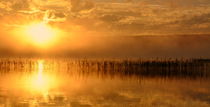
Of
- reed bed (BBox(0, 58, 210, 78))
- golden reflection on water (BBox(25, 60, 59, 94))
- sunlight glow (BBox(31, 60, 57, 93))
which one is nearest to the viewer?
golden reflection on water (BBox(25, 60, 59, 94))

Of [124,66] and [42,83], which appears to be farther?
[124,66]

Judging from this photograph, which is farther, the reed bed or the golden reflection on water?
the reed bed

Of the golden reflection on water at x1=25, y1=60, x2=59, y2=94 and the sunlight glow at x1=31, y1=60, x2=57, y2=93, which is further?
the sunlight glow at x1=31, y1=60, x2=57, y2=93

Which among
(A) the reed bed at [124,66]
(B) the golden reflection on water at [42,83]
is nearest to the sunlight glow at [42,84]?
(B) the golden reflection on water at [42,83]

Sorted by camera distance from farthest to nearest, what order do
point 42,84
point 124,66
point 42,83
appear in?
point 124,66
point 42,83
point 42,84

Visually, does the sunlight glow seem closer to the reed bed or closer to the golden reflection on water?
the golden reflection on water

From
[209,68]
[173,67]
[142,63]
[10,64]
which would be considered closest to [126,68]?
[142,63]

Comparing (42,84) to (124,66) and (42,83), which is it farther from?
(124,66)

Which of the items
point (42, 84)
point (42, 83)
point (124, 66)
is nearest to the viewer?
point (42, 84)

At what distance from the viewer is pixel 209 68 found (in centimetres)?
10506

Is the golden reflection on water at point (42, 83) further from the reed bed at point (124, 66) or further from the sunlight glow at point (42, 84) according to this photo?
the reed bed at point (124, 66)

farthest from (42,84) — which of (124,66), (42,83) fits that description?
(124,66)

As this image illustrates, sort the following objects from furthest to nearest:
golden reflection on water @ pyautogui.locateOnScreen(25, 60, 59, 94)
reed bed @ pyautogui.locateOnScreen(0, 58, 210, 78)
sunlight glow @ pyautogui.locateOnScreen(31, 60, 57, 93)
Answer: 1. reed bed @ pyautogui.locateOnScreen(0, 58, 210, 78)
2. sunlight glow @ pyautogui.locateOnScreen(31, 60, 57, 93)
3. golden reflection on water @ pyautogui.locateOnScreen(25, 60, 59, 94)

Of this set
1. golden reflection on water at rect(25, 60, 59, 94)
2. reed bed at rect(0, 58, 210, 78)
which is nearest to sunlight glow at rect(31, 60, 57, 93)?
golden reflection on water at rect(25, 60, 59, 94)
